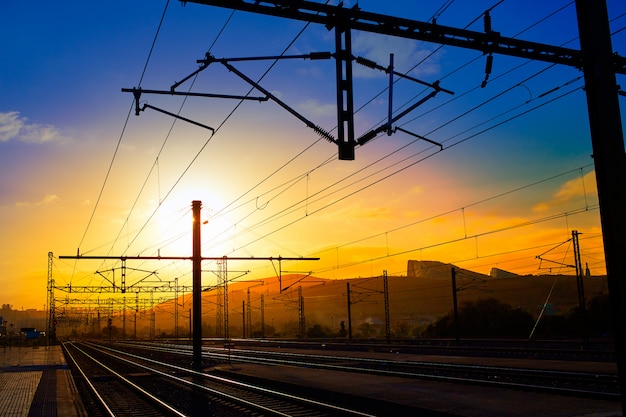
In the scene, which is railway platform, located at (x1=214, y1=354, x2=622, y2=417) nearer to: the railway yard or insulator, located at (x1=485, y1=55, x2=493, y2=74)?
the railway yard

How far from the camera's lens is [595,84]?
33.0 feet

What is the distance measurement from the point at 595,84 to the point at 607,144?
1074 millimetres

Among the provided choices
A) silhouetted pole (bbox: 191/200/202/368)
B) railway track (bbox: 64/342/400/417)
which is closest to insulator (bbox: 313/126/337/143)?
railway track (bbox: 64/342/400/417)

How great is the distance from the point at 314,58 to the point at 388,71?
1549mm

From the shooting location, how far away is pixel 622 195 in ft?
31.8

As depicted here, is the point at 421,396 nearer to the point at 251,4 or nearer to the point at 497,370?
the point at 497,370

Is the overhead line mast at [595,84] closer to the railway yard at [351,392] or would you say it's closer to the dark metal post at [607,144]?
the dark metal post at [607,144]

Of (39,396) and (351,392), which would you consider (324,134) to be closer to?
(351,392)

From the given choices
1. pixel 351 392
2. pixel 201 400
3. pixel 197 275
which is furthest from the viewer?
pixel 197 275

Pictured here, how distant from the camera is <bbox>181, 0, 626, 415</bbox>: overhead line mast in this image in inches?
370

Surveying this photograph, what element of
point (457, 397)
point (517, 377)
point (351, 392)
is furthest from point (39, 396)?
point (517, 377)

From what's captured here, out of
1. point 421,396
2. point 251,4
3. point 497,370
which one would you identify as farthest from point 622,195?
point 497,370

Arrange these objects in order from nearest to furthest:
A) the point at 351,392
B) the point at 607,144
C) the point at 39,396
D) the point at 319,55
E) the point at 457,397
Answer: the point at 607,144 < the point at 319,55 < the point at 457,397 < the point at 351,392 < the point at 39,396

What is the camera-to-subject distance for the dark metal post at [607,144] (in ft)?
30.6
